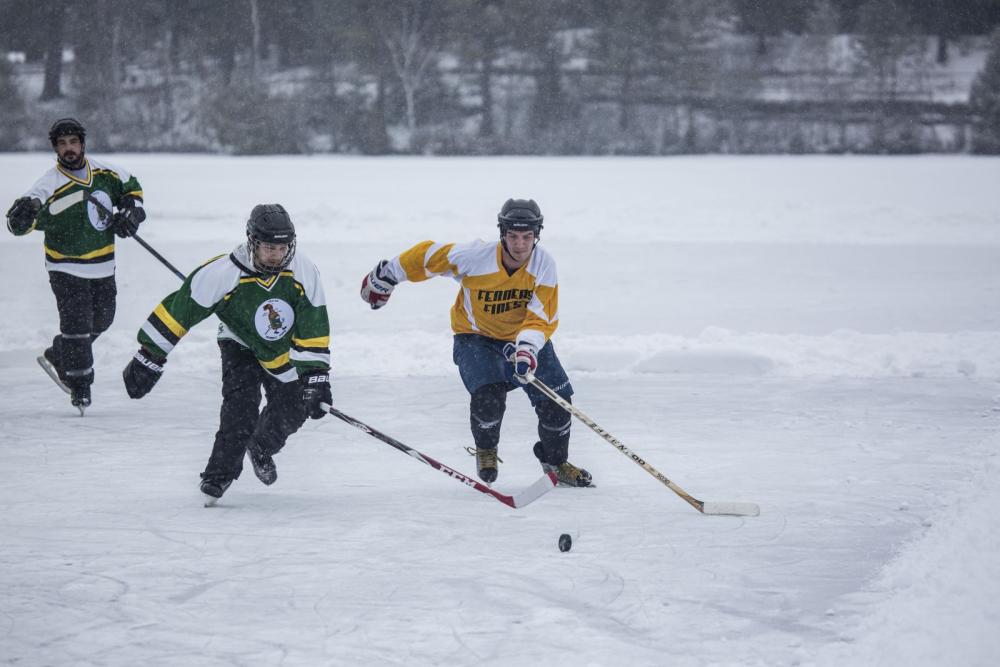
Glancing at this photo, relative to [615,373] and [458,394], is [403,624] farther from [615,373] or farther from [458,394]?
[615,373]

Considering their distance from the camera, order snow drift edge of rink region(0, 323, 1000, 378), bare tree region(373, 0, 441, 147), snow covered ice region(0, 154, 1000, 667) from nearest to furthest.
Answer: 1. snow covered ice region(0, 154, 1000, 667)
2. snow drift edge of rink region(0, 323, 1000, 378)
3. bare tree region(373, 0, 441, 147)

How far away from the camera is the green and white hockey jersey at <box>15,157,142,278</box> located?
16.9 ft

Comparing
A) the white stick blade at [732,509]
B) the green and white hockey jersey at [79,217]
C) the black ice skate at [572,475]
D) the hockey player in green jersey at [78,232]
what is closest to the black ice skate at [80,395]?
the hockey player in green jersey at [78,232]

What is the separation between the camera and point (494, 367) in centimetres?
404

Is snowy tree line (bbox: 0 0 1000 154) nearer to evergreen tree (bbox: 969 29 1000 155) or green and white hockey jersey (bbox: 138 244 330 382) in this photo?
evergreen tree (bbox: 969 29 1000 155)

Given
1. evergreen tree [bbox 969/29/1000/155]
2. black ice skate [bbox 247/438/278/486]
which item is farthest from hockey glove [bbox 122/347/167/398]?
evergreen tree [bbox 969/29/1000/155]

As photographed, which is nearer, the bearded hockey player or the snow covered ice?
the snow covered ice

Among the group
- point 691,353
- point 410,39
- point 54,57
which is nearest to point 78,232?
point 691,353

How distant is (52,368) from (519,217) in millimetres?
2954

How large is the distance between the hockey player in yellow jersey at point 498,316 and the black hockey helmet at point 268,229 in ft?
1.71

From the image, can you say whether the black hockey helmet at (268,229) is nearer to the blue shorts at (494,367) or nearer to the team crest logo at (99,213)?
the blue shorts at (494,367)

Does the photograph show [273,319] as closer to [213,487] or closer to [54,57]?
[213,487]

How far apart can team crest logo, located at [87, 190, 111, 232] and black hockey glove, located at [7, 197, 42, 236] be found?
1.00ft

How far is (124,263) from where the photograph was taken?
35.8 feet
